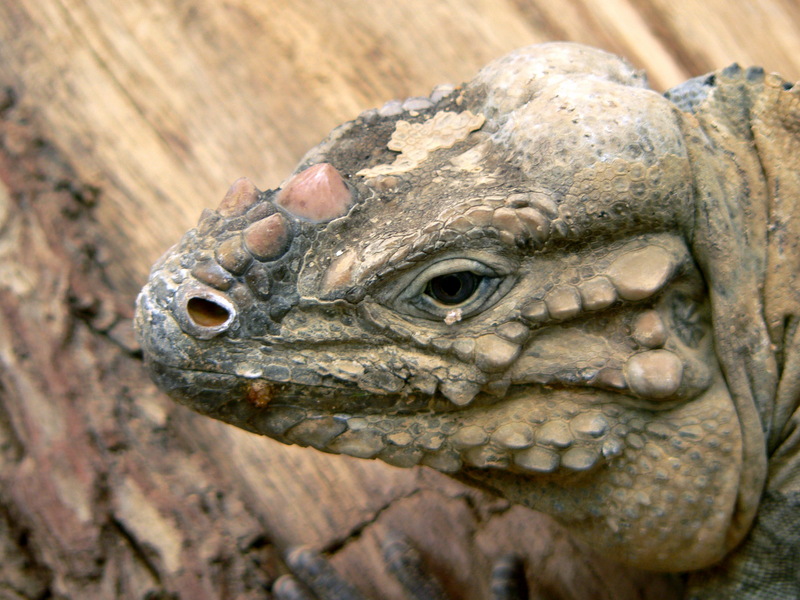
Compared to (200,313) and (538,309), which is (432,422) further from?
(200,313)

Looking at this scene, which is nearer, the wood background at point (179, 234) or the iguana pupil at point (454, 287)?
the iguana pupil at point (454, 287)

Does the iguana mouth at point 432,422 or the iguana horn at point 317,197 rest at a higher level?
the iguana horn at point 317,197

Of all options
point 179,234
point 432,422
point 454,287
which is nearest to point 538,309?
point 454,287

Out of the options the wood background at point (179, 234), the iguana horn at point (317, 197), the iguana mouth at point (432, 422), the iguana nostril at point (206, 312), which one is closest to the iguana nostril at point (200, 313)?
the iguana nostril at point (206, 312)

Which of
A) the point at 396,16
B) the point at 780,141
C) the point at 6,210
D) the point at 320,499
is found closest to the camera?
the point at 780,141

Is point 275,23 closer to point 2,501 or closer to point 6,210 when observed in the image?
point 6,210

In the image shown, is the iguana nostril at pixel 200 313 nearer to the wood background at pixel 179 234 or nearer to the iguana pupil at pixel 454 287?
the iguana pupil at pixel 454 287

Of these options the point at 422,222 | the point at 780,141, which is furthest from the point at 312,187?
the point at 780,141

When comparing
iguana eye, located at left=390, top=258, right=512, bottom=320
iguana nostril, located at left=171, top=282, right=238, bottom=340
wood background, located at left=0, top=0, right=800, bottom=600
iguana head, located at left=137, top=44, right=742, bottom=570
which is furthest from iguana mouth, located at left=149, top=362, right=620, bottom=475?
wood background, located at left=0, top=0, right=800, bottom=600
